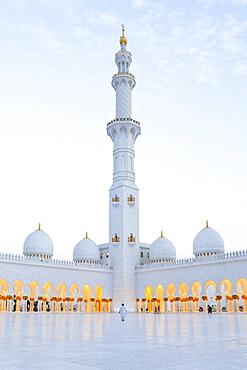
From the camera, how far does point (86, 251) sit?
41.6 metres

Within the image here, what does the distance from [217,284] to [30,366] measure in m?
29.2

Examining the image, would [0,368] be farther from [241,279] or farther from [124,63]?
[124,63]

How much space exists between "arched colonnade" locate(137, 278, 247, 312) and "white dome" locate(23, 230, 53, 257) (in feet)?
32.7

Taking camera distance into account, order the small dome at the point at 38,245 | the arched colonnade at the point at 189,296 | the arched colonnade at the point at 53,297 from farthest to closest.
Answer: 1. the small dome at the point at 38,245
2. the arched colonnade at the point at 53,297
3. the arched colonnade at the point at 189,296

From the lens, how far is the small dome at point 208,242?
3584 centimetres

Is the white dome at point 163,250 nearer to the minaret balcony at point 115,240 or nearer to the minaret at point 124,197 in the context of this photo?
the minaret at point 124,197

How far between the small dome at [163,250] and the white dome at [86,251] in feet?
20.0

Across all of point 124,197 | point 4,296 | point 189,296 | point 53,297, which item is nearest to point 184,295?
point 189,296

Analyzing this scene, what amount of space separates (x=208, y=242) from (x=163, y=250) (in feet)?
18.0

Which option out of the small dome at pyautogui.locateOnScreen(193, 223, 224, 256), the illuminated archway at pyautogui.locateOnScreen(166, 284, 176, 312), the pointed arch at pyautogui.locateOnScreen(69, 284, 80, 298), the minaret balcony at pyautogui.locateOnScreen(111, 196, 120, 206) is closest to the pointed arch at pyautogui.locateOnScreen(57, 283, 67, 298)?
the pointed arch at pyautogui.locateOnScreen(69, 284, 80, 298)

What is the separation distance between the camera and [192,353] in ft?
16.5

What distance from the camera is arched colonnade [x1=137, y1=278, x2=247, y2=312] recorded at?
30886 mm

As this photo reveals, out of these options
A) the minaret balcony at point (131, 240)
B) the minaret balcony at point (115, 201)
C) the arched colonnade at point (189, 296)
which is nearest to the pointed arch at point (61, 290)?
the arched colonnade at point (189, 296)

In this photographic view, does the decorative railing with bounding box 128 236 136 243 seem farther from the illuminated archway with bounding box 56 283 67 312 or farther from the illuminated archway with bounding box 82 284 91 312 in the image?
the illuminated archway with bounding box 56 283 67 312
